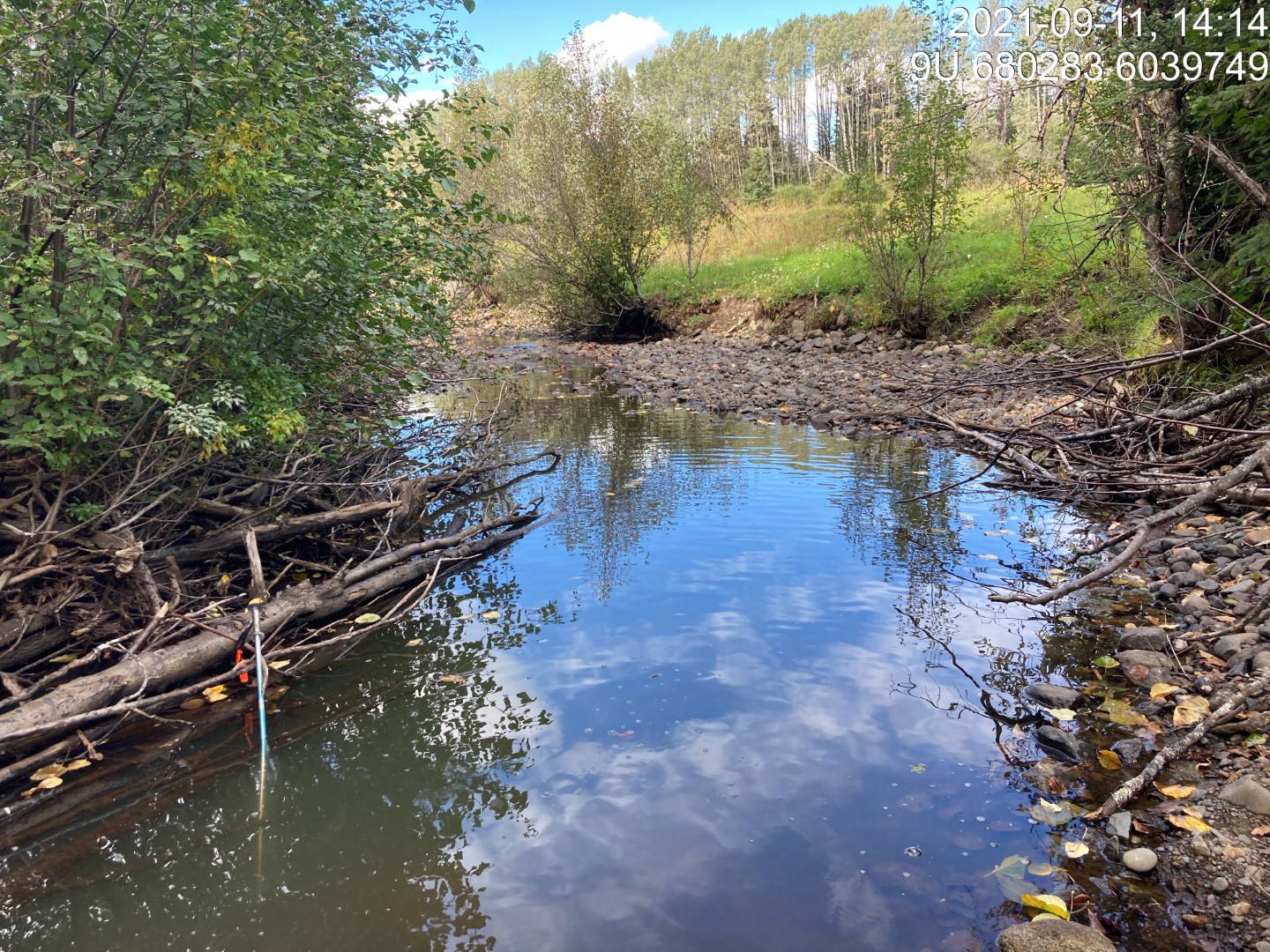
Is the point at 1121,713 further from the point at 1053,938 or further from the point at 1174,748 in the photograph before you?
the point at 1053,938

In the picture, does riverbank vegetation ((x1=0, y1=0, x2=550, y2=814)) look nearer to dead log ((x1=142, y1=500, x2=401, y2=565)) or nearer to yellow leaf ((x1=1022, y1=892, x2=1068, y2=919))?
dead log ((x1=142, y1=500, x2=401, y2=565))

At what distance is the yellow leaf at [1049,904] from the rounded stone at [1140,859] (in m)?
0.40

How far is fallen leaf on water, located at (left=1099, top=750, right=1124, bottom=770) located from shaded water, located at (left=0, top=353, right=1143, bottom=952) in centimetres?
33

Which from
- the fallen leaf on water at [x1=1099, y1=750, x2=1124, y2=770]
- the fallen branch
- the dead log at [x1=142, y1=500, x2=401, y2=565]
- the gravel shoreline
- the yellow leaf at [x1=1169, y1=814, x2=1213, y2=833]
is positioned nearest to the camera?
the gravel shoreline

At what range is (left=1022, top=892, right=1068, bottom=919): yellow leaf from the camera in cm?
312

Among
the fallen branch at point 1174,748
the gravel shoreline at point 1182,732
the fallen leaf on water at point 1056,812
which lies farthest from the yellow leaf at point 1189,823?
the fallen leaf on water at point 1056,812

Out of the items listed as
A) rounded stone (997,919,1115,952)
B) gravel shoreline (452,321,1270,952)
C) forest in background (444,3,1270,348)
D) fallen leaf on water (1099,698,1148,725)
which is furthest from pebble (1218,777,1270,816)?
forest in background (444,3,1270,348)

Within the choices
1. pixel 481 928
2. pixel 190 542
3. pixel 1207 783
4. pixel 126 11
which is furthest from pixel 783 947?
pixel 126 11

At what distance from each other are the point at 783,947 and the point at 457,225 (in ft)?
21.5

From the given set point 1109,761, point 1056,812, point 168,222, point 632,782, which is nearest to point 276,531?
point 168,222

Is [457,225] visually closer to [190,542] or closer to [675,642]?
[190,542]

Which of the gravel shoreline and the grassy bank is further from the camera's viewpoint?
the grassy bank

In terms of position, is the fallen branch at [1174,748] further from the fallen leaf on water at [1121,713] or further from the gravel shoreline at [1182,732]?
the fallen leaf on water at [1121,713]

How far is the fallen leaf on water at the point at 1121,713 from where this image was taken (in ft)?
14.3
